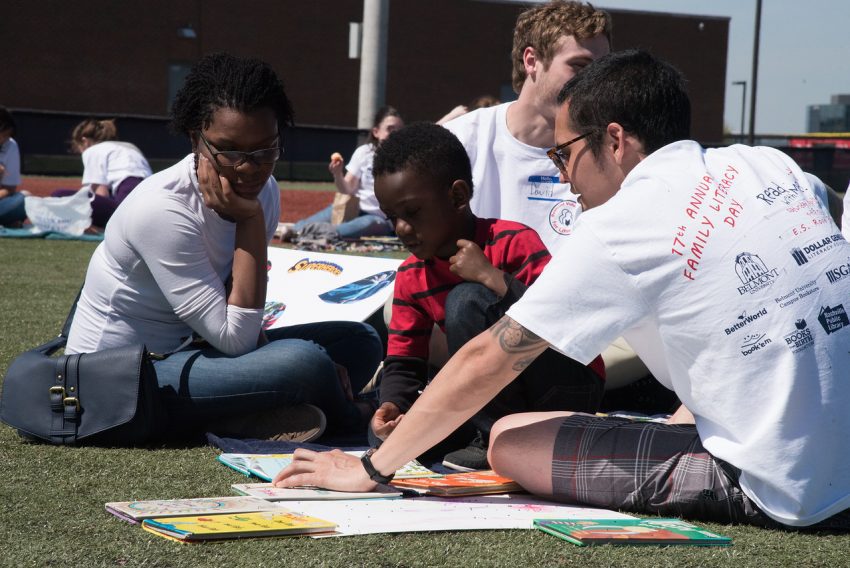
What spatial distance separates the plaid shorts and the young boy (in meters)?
0.34

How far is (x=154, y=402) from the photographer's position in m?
3.65

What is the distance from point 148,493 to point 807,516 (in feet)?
5.71

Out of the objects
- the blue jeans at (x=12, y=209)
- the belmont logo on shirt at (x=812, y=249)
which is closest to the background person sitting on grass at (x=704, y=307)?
the belmont logo on shirt at (x=812, y=249)

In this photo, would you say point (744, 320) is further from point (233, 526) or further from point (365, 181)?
point (365, 181)

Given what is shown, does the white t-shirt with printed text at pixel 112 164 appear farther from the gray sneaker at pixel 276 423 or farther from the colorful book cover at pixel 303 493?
the colorful book cover at pixel 303 493

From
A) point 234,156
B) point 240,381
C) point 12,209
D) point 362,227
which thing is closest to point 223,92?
point 234,156

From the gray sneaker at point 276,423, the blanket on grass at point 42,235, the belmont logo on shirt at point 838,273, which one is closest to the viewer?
the belmont logo on shirt at point 838,273

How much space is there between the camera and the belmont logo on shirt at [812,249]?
2.52 metres

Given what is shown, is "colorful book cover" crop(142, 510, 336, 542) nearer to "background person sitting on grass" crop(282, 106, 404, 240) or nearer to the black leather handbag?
the black leather handbag

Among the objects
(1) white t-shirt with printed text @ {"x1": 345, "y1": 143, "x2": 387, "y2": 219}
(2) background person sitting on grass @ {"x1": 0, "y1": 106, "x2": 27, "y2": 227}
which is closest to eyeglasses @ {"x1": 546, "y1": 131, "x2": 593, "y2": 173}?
(1) white t-shirt with printed text @ {"x1": 345, "y1": 143, "x2": 387, "y2": 219}

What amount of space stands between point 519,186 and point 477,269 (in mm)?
1562

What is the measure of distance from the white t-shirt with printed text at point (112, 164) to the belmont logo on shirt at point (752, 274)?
34.3 ft

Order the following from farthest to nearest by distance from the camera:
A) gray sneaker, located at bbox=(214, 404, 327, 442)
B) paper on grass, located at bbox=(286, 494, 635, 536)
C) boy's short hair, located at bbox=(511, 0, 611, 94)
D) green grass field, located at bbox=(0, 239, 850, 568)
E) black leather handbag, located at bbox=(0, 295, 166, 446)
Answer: boy's short hair, located at bbox=(511, 0, 611, 94) < gray sneaker, located at bbox=(214, 404, 327, 442) < black leather handbag, located at bbox=(0, 295, 166, 446) < paper on grass, located at bbox=(286, 494, 635, 536) < green grass field, located at bbox=(0, 239, 850, 568)

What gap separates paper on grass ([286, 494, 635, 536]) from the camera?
8.78ft
